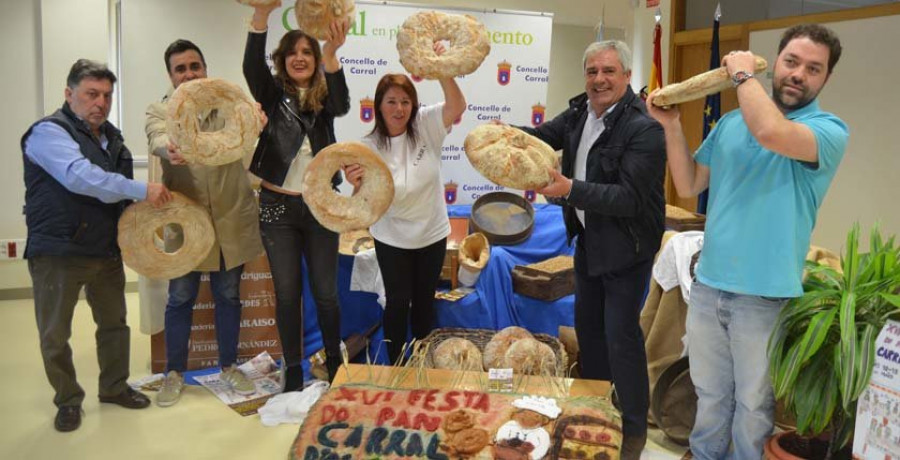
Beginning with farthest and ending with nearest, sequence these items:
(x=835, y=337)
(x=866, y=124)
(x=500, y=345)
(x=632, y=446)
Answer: (x=866, y=124), (x=500, y=345), (x=632, y=446), (x=835, y=337)

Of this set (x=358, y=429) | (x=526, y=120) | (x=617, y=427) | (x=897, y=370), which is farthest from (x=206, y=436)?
(x=526, y=120)

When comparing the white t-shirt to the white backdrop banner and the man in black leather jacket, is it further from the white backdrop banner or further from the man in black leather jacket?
the white backdrop banner

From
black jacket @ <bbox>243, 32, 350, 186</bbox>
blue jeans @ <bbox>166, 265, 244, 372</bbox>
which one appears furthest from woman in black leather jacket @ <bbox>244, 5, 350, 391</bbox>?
blue jeans @ <bbox>166, 265, 244, 372</bbox>

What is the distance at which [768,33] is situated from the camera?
5.45 m

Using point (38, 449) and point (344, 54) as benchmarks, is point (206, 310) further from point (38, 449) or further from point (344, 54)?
point (344, 54)

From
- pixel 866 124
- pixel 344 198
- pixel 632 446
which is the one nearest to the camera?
pixel 344 198

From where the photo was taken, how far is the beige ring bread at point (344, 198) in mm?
2412

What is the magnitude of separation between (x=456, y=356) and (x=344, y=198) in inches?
43.2

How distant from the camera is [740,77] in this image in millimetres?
2041

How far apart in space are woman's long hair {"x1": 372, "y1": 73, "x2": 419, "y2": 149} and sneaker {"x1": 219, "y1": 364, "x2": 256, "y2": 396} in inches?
58.2

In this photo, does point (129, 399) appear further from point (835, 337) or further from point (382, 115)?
point (835, 337)

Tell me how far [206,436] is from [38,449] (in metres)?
0.66

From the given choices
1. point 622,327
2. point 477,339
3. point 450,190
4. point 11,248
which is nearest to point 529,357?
point 477,339

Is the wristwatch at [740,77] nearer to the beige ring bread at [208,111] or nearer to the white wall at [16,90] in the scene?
the beige ring bread at [208,111]
